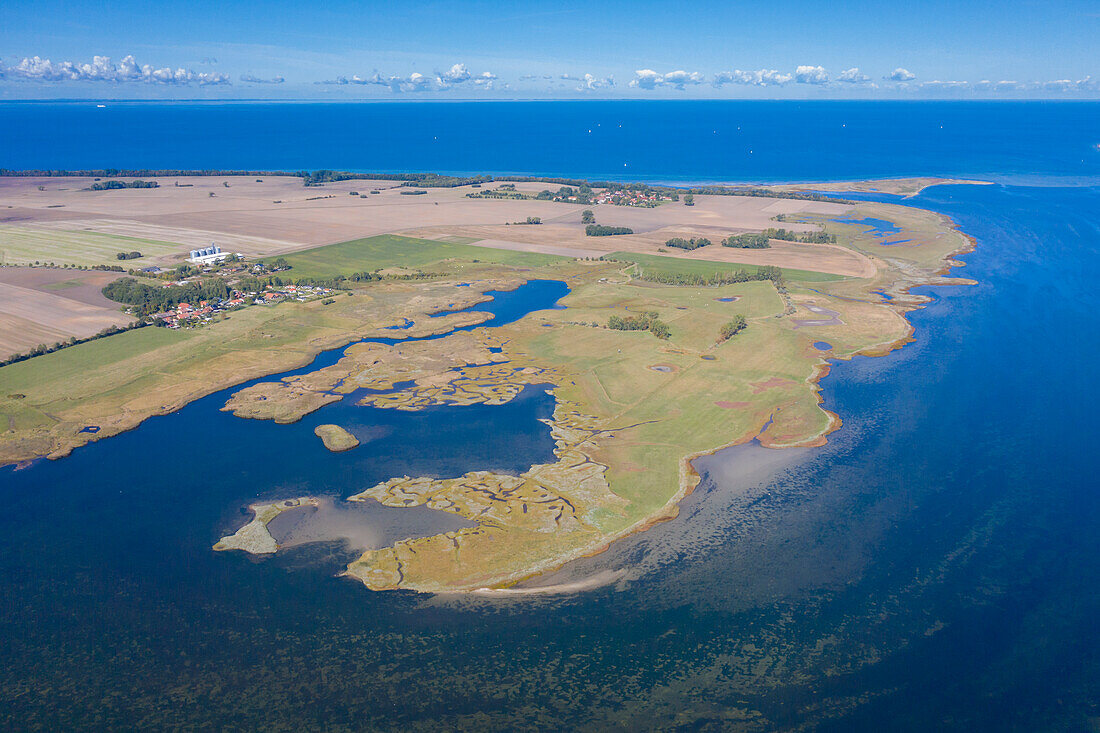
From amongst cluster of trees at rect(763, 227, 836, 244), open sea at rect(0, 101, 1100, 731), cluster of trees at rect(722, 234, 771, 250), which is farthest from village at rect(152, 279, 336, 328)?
cluster of trees at rect(763, 227, 836, 244)

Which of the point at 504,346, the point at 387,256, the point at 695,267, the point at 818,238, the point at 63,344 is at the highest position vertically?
the point at 818,238

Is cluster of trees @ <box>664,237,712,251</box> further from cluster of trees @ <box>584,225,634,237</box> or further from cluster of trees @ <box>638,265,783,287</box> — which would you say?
cluster of trees @ <box>638,265,783,287</box>

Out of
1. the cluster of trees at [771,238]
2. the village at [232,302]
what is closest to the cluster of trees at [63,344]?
the village at [232,302]

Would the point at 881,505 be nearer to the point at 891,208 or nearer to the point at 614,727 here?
the point at 614,727

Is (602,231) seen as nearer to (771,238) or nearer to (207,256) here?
(771,238)

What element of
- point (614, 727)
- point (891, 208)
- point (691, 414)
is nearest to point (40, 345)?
point (691, 414)

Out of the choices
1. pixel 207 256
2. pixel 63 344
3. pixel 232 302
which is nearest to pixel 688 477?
pixel 63 344

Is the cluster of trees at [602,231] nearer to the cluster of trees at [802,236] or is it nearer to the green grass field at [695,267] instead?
the green grass field at [695,267]
